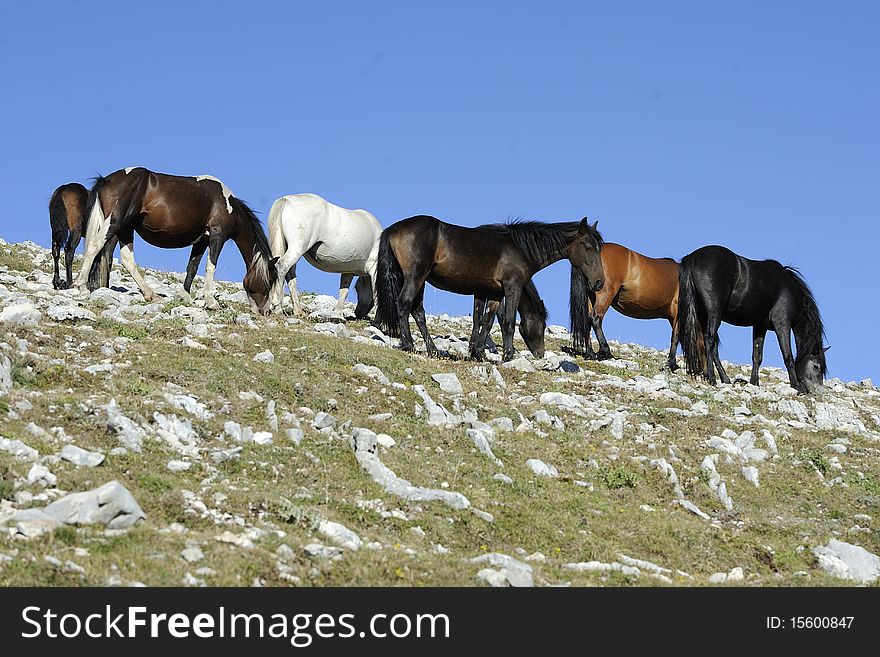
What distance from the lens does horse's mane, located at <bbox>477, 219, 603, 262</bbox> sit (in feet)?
57.0

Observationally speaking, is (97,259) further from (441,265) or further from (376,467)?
(376,467)

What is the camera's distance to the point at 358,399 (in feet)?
41.0

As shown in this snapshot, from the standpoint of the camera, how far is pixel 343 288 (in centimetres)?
2119

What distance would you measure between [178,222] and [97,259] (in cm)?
144

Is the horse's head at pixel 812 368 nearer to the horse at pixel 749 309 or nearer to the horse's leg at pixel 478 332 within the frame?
the horse at pixel 749 309

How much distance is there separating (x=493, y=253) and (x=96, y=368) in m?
6.96

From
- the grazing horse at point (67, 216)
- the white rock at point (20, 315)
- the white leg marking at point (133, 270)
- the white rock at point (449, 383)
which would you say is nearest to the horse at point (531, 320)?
the white rock at point (449, 383)

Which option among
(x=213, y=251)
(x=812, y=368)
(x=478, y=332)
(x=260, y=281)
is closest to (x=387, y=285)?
(x=478, y=332)

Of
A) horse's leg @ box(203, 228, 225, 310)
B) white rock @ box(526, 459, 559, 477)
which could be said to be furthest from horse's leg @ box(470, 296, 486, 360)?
white rock @ box(526, 459, 559, 477)

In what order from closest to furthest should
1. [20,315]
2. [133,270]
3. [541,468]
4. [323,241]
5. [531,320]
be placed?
1. [541,468]
2. [20,315]
3. [531,320]
4. [133,270]
5. [323,241]

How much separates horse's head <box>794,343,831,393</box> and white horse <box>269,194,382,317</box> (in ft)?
24.9

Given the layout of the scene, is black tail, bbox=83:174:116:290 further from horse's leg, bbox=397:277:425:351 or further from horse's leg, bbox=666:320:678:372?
horse's leg, bbox=666:320:678:372

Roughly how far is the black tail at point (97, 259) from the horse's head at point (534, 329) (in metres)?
6.85
